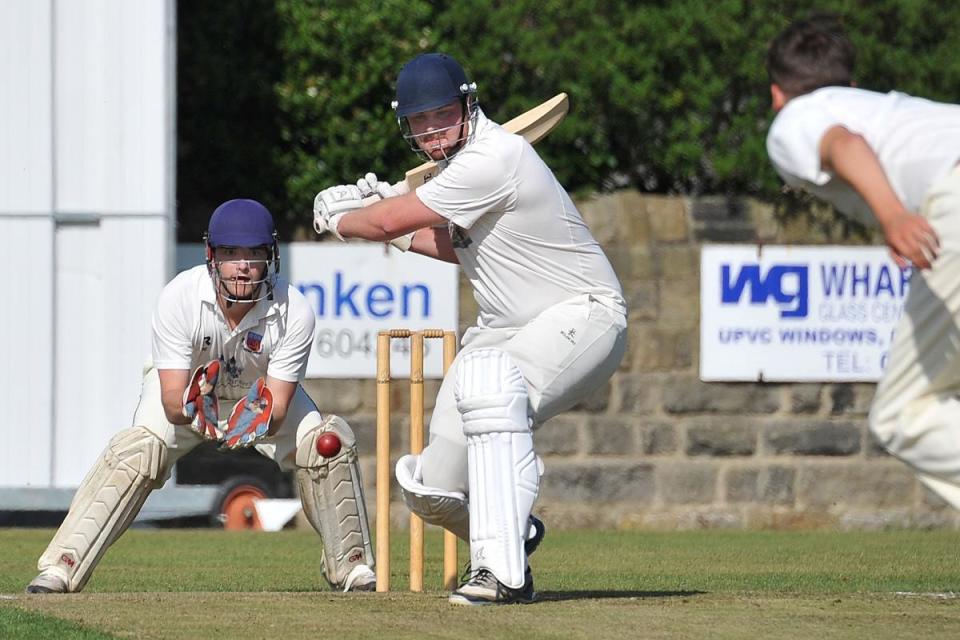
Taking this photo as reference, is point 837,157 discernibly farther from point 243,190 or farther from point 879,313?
point 243,190

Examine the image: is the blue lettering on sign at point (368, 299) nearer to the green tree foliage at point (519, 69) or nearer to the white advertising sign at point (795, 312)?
the green tree foliage at point (519, 69)

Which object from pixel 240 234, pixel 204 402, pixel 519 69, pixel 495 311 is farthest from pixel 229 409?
pixel 519 69

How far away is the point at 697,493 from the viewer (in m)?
9.51

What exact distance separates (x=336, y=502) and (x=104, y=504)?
67 centimetres

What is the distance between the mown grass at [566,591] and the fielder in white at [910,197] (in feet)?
1.46

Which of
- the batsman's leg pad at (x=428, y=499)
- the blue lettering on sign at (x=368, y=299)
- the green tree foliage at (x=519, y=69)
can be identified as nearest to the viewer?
the batsman's leg pad at (x=428, y=499)

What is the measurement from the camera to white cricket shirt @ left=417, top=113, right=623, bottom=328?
15.1ft

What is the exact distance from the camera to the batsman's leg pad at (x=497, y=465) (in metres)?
4.49

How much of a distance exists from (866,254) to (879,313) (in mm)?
312

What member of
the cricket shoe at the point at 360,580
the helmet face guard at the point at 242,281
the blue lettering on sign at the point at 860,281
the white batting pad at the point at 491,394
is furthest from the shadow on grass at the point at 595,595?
the blue lettering on sign at the point at 860,281

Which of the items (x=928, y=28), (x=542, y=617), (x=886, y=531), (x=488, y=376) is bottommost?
(x=886, y=531)

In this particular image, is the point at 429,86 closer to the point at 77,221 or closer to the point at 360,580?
the point at 360,580

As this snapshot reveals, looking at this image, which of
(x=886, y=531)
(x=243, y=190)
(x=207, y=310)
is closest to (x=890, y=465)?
(x=886, y=531)

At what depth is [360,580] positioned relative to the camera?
5480mm
